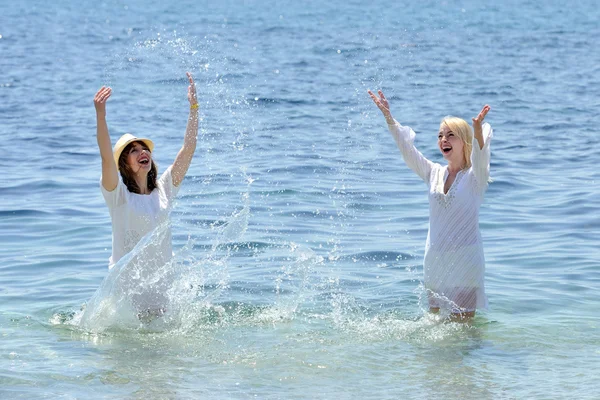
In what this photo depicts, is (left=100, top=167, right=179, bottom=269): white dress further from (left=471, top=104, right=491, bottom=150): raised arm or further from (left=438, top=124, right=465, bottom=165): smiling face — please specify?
(left=471, top=104, right=491, bottom=150): raised arm

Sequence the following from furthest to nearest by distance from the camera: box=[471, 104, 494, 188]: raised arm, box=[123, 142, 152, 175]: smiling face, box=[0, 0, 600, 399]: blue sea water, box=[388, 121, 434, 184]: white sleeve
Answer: box=[388, 121, 434, 184]: white sleeve → box=[123, 142, 152, 175]: smiling face → box=[471, 104, 494, 188]: raised arm → box=[0, 0, 600, 399]: blue sea water

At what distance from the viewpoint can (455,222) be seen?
8.12 m

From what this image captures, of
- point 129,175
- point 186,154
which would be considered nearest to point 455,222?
point 186,154

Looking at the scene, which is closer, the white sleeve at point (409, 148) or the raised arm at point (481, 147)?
the raised arm at point (481, 147)

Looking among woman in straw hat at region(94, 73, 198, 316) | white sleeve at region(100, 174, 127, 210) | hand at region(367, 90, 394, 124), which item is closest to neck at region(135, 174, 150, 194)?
woman in straw hat at region(94, 73, 198, 316)

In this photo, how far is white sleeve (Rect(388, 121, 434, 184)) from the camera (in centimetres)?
829

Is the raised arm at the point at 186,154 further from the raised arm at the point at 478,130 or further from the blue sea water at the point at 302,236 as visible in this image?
the raised arm at the point at 478,130

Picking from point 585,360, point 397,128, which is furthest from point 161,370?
point 585,360

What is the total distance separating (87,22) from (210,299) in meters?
40.9

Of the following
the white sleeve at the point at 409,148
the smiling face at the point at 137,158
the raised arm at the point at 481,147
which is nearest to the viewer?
the raised arm at the point at 481,147

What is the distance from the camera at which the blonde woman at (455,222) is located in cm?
806

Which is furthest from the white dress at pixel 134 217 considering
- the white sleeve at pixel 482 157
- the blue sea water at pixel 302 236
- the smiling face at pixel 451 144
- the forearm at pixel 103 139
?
the white sleeve at pixel 482 157

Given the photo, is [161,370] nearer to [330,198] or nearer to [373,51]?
[330,198]

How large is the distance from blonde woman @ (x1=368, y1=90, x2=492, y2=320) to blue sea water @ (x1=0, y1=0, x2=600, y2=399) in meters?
0.39
